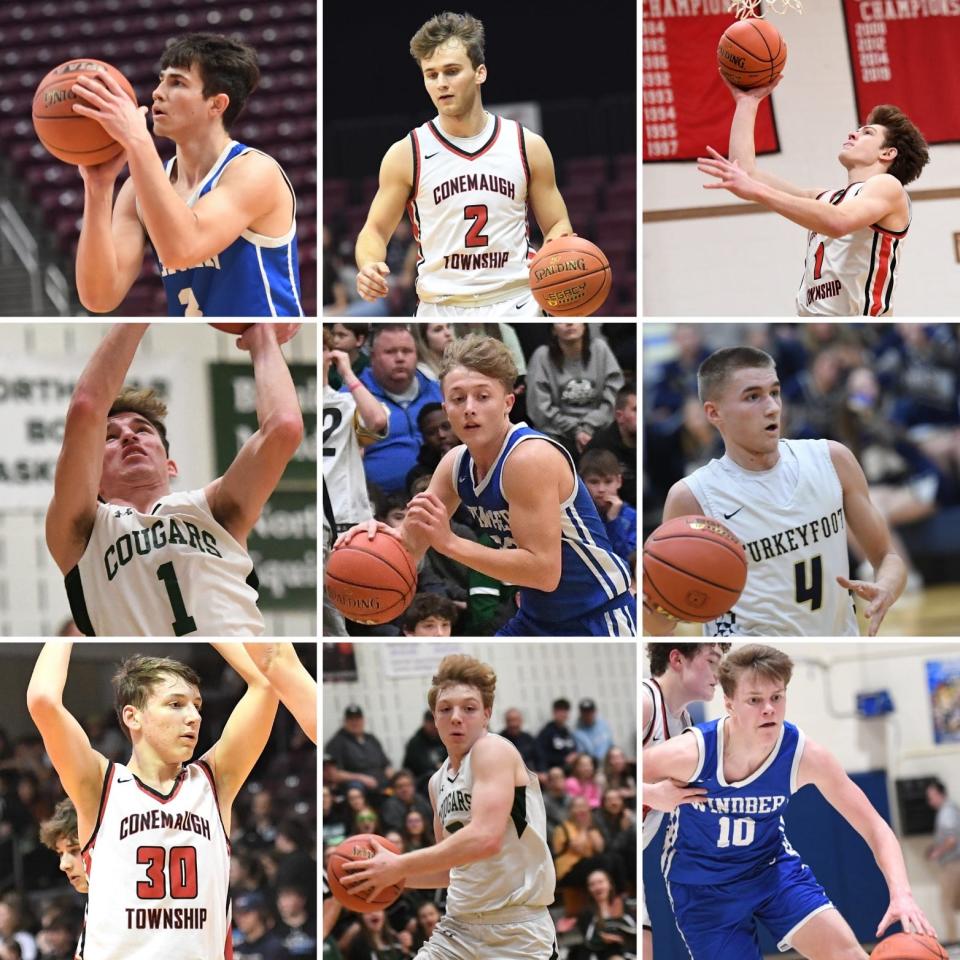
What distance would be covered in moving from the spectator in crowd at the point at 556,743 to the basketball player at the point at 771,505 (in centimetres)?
119

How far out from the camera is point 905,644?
23.8 ft

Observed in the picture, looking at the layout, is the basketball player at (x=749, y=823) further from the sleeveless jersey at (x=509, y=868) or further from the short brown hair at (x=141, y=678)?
the short brown hair at (x=141, y=678)

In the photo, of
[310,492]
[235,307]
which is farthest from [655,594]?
[310,492]

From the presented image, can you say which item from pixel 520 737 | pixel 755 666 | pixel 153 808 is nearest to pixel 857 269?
pixel 755 666

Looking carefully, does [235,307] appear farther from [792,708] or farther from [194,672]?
[792,708]

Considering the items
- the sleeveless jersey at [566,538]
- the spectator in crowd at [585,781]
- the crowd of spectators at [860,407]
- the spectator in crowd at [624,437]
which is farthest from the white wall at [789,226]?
the sleeveless jersey at [566,538]

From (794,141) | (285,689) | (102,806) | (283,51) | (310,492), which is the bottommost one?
(102,806)

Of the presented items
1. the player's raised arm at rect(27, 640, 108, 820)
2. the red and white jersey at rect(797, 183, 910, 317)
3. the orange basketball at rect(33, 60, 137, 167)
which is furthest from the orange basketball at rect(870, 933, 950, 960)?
the orange basketball at rect(33, 60, 137, 167)

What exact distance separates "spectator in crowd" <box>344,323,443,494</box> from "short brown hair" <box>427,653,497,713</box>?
0.69 m

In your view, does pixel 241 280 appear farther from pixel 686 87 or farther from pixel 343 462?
pixel 686 87

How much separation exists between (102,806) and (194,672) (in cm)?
52

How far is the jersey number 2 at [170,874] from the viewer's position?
4.56 metres

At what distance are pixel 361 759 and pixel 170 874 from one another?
61.2 inches

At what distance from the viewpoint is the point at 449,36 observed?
16.3 ft
